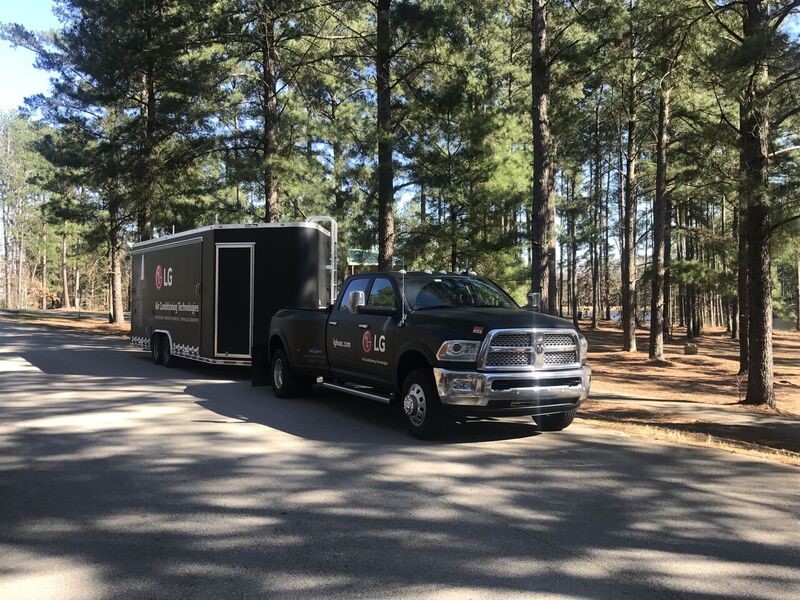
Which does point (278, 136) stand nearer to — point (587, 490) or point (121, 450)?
point (121, 450)

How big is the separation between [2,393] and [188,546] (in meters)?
8.74

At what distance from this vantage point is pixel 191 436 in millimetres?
7906

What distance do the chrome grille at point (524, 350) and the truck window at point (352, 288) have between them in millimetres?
2787

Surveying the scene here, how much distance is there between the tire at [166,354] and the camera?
16156mm

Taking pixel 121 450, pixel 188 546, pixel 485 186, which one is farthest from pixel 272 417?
pixel 485 186

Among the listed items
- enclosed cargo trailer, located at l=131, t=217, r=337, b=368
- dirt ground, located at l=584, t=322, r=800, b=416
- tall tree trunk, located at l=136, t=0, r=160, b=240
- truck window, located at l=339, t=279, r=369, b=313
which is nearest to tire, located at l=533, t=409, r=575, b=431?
truck window, located at l=339, t=279, r=369, b=313

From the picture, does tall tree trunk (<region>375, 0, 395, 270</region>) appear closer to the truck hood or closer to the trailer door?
the trailer door

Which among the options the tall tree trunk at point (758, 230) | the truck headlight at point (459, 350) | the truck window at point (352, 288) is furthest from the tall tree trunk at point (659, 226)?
the truck headlight at point (459, 350)

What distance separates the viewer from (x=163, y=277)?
16016 mm

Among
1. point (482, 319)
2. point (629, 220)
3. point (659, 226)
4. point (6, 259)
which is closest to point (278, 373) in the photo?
point (482, 319)

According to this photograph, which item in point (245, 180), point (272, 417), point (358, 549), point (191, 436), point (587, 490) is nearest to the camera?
point (358, 549)

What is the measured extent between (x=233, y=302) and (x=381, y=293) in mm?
5501

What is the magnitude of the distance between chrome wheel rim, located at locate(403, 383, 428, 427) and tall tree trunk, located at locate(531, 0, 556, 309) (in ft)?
21.2

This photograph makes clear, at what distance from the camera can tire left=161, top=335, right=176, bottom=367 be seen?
53.0ft
